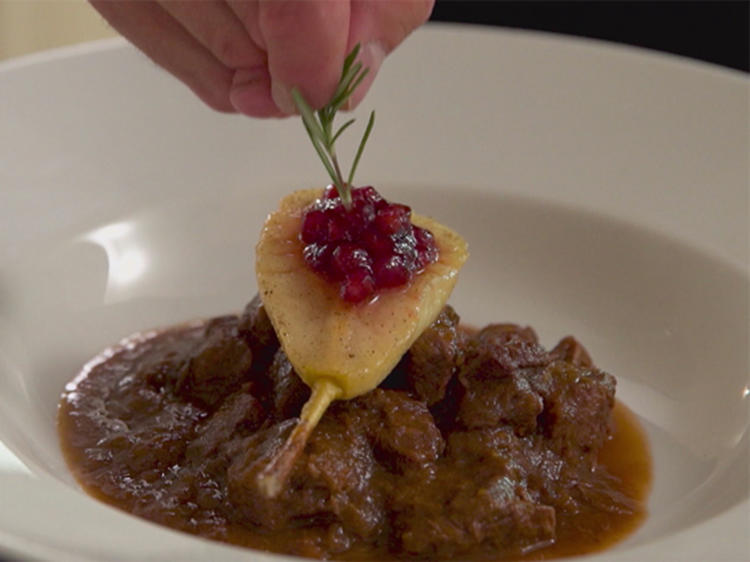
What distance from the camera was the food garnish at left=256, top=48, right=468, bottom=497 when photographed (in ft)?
8.39

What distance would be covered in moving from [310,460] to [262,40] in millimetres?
1051

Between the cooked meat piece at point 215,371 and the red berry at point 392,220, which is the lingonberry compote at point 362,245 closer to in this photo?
the red berry at point 392,220

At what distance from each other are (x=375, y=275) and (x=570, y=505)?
81 centimetres

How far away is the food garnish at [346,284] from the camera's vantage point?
8.39ft

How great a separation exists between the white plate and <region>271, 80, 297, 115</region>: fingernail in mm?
1167

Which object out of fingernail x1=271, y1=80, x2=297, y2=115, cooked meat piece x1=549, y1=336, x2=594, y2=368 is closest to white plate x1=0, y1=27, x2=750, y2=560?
cooked meat piece x1=549, y1=336, x2=594, y2=368

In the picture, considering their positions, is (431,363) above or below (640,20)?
below

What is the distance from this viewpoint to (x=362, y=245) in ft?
8.72

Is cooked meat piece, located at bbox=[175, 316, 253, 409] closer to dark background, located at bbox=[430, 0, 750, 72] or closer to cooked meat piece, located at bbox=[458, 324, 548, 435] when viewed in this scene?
cooked meat piece, located at bbox=[458, 324, 548, 435]

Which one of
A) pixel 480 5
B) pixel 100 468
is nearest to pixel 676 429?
pixel 100 468

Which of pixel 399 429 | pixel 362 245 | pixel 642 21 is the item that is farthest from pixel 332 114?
pixel 642 21

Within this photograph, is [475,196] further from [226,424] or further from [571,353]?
[226,424]

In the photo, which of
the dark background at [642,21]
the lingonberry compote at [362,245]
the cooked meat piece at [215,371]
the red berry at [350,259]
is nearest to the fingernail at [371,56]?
the lingonberry compote at [362,245]

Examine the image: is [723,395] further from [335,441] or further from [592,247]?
[335,441]
